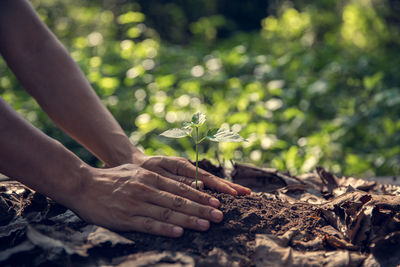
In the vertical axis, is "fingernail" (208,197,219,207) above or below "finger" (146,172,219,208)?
below

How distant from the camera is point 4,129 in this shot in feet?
4.92

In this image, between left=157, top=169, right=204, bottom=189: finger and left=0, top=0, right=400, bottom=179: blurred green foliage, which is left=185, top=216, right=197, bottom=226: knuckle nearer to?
left=157, top=169, right=204, bottom=189: finger

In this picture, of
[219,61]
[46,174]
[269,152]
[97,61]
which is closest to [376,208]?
[46,174]

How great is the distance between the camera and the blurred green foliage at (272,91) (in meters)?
3.62

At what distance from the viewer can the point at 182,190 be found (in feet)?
5.33

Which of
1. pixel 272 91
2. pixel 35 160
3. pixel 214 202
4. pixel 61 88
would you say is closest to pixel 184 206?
pixel 214 202

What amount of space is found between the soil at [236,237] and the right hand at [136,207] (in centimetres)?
4

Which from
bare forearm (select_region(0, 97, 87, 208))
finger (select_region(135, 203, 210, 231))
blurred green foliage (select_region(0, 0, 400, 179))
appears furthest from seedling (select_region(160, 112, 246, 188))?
blurred green foliage (select_region(0, 0, 400, 179))

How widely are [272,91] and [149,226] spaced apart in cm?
291

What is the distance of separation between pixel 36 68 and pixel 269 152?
222 cm

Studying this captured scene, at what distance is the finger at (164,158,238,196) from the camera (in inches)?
71.6

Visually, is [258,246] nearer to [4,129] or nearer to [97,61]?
[4,129]

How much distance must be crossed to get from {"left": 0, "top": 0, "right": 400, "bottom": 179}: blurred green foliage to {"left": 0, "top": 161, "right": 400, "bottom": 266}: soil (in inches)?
59.5

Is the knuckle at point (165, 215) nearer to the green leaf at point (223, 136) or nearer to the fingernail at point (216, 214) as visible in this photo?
the fingernail at point (216, 214)
